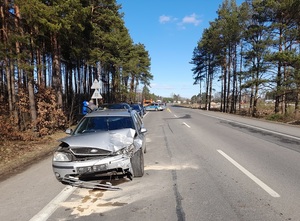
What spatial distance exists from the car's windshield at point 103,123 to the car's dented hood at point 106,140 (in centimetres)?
103

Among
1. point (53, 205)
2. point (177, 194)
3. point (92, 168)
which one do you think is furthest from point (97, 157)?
point (177, 194)

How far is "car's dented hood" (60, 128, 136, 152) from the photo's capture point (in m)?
5.45

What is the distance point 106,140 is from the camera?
5590 mm

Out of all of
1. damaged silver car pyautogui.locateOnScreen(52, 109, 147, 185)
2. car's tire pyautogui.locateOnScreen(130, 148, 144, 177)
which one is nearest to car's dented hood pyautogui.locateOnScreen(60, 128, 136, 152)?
damaged silver car pyautogui.locateOnScreen(52, 109, 147, 185)

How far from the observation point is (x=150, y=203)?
15.5ft

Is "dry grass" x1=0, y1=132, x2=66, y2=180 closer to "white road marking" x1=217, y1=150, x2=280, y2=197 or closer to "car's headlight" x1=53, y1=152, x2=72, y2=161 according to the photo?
"car's headlight" x1=53, y1=152, x2=72, y2=161

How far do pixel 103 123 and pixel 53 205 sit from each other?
9.08 feet

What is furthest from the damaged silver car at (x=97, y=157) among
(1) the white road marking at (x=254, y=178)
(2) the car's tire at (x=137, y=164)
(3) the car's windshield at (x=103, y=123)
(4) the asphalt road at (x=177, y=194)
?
(1) the white road marking at (x=254, y=178)

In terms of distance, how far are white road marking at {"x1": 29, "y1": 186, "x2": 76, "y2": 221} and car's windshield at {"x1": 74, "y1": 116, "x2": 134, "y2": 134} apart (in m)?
1.71

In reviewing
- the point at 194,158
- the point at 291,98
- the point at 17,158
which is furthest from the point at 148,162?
the point at 291,98

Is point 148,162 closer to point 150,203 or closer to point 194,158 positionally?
point 194,158

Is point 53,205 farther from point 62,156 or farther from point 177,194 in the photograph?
point 177,194

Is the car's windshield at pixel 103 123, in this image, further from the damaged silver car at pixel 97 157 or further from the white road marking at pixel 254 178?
the white road marking at pixel 254 178

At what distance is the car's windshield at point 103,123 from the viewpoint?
6983 mm
